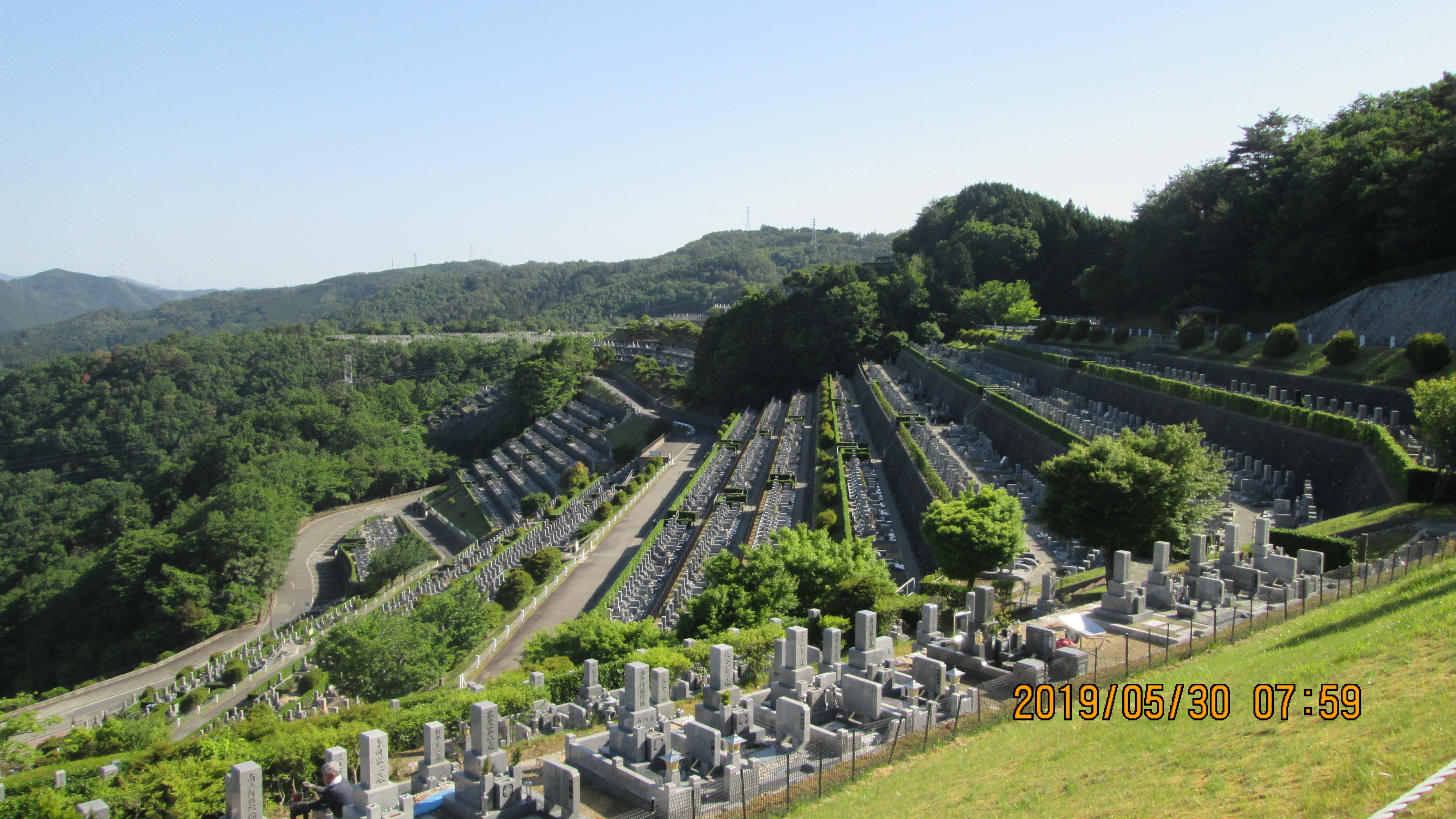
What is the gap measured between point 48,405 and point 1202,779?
293 feet

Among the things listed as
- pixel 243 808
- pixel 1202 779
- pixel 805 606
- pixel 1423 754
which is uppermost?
pixel 1423 754

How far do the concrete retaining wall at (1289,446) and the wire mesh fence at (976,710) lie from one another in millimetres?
4752

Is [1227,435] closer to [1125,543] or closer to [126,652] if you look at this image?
[1125,543]

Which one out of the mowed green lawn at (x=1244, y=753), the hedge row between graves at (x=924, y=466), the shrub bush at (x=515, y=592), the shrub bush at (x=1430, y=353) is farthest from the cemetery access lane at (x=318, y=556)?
the shrub bush at (x=1430, y=353)

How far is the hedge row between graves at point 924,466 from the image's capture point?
22.7m

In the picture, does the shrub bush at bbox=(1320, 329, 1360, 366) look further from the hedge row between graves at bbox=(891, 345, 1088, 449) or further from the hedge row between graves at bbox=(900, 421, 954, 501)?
the hedge row between graves at bbox=(900, 421, 954, 501)

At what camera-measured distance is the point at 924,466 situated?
26531 mm

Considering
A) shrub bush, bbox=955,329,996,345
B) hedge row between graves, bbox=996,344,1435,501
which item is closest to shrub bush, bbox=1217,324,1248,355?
hedge row between graves, bbox=996,344,1435,501

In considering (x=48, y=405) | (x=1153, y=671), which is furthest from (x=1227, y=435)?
(x=48, y=405)

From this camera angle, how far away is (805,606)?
18.1m

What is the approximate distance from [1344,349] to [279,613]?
1611 inches

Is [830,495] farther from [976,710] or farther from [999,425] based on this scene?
[976,710]

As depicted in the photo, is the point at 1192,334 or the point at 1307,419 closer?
the point at 1307,419

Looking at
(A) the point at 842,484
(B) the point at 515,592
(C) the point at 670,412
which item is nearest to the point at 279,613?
(B) the point at 515,592
